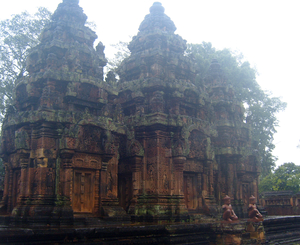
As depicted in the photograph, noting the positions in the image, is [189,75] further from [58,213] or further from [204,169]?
[58,213]

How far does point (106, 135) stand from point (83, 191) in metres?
2.09

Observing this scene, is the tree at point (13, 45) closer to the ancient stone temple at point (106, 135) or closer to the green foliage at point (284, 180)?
the ancient stone temple at point (106, 135)

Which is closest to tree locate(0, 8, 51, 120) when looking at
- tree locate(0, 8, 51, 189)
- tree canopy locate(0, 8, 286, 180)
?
tree locate(0, 8, 51, 189)

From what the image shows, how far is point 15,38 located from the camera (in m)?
22.0

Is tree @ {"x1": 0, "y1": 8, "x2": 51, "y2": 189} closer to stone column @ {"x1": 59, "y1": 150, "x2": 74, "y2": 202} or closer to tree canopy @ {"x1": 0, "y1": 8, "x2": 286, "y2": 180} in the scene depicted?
tree canopy @ {"x1": 0, "y1": 8, "x2": 286, "y2": 180}

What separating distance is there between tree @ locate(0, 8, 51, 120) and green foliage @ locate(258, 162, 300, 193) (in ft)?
71.2

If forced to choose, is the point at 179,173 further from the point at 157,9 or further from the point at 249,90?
the point at 249,90

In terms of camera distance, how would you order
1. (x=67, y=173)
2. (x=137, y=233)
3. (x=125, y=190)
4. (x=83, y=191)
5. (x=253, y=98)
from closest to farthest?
(x=137, y=233), (x=67, y=173), (x=83, y=191), (x=125, y=190), (x=253, y=98)

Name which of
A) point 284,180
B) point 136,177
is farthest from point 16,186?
point 284,180

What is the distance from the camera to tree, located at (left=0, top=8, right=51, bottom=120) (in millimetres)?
21969

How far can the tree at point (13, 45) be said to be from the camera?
72.1 feet

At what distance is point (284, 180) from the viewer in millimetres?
28078

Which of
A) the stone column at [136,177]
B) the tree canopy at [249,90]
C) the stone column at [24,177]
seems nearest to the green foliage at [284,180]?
the tree canopy at [249,90]

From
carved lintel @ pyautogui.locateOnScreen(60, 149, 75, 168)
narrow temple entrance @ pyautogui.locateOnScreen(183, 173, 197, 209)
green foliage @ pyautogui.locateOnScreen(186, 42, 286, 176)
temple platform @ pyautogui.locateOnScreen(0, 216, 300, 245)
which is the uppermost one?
green foliage @ pyautogui.locateOnScreen(186, 42, 286, 176)
